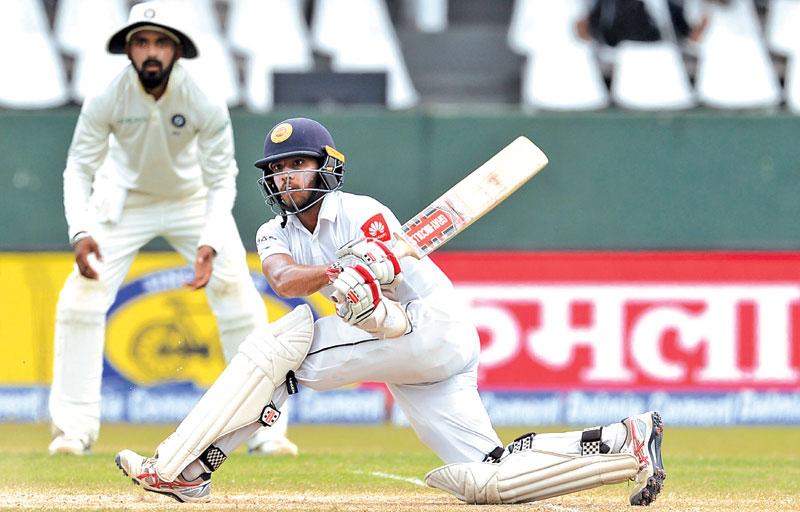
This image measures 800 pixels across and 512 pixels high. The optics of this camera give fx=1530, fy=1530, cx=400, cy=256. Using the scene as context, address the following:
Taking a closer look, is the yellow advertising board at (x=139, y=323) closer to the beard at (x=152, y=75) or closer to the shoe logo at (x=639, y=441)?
the beard at (x=152, y=75)

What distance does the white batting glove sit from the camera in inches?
211

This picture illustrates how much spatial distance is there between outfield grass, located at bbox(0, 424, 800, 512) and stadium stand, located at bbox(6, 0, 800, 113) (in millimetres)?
3996

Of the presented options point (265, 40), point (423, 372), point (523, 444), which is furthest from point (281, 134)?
point (265, 40)

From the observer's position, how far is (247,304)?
8328 millimetres

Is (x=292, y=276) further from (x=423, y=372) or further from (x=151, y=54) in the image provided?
(x=151, y=54)

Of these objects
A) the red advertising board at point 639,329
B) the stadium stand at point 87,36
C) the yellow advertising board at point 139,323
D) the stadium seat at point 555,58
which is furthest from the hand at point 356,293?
the stadium stand at point 87,36

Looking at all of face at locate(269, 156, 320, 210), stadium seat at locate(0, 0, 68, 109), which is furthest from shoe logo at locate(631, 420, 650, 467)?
stadium seat at locate(0, 0, 68, 109)

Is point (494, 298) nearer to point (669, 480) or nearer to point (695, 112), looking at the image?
point (695, 112)

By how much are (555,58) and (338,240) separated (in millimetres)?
8642

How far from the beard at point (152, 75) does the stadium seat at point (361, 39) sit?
571 cm

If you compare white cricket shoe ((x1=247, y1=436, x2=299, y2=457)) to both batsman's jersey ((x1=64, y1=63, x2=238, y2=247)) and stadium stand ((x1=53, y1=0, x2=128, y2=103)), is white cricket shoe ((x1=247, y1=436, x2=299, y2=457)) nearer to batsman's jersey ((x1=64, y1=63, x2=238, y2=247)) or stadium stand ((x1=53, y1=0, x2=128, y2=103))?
batsman's jersey ((x1=64, y1=63, x2=238, y2=247))

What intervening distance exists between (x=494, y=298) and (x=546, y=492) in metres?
6.12

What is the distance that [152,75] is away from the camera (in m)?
7.85

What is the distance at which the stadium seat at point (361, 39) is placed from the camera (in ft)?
45.6
